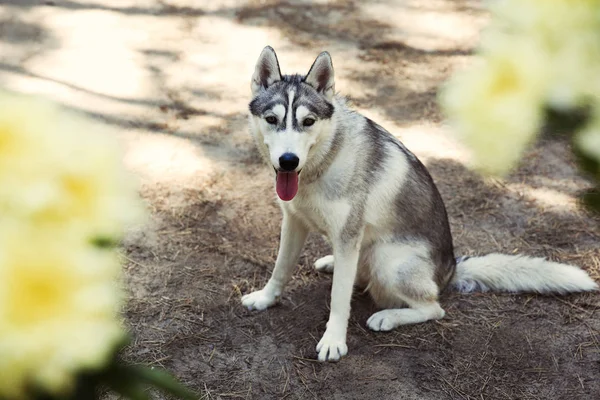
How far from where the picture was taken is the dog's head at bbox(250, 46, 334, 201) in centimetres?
308

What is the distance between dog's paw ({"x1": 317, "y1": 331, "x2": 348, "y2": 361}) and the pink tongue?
2.74 ft

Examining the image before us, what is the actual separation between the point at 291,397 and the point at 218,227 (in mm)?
1561

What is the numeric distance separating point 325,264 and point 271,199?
0.86 meters

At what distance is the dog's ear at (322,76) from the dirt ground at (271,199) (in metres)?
1.31

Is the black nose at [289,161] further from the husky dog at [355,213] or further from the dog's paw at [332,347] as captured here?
the dog's paw at [332,347]

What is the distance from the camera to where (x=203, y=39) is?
22.2 feet

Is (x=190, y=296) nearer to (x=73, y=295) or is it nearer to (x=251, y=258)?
(x=251, y=258)

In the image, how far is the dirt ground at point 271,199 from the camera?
3381 mm

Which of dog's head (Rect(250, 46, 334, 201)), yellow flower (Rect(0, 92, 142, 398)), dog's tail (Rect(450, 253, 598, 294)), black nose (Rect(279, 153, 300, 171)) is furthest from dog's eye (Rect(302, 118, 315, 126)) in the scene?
yellow flower (Rect(0, 92, 142, 398))

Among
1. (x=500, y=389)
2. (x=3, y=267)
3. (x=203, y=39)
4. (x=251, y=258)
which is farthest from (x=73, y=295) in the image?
(x=203, y=39)

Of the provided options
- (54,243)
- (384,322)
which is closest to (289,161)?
(384,322)

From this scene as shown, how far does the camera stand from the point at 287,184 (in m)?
3.18

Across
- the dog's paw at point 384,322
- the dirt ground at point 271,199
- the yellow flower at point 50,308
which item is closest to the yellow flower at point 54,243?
the yellow flower at point 50,308

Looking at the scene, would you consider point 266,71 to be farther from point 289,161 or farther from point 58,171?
point 58,171
